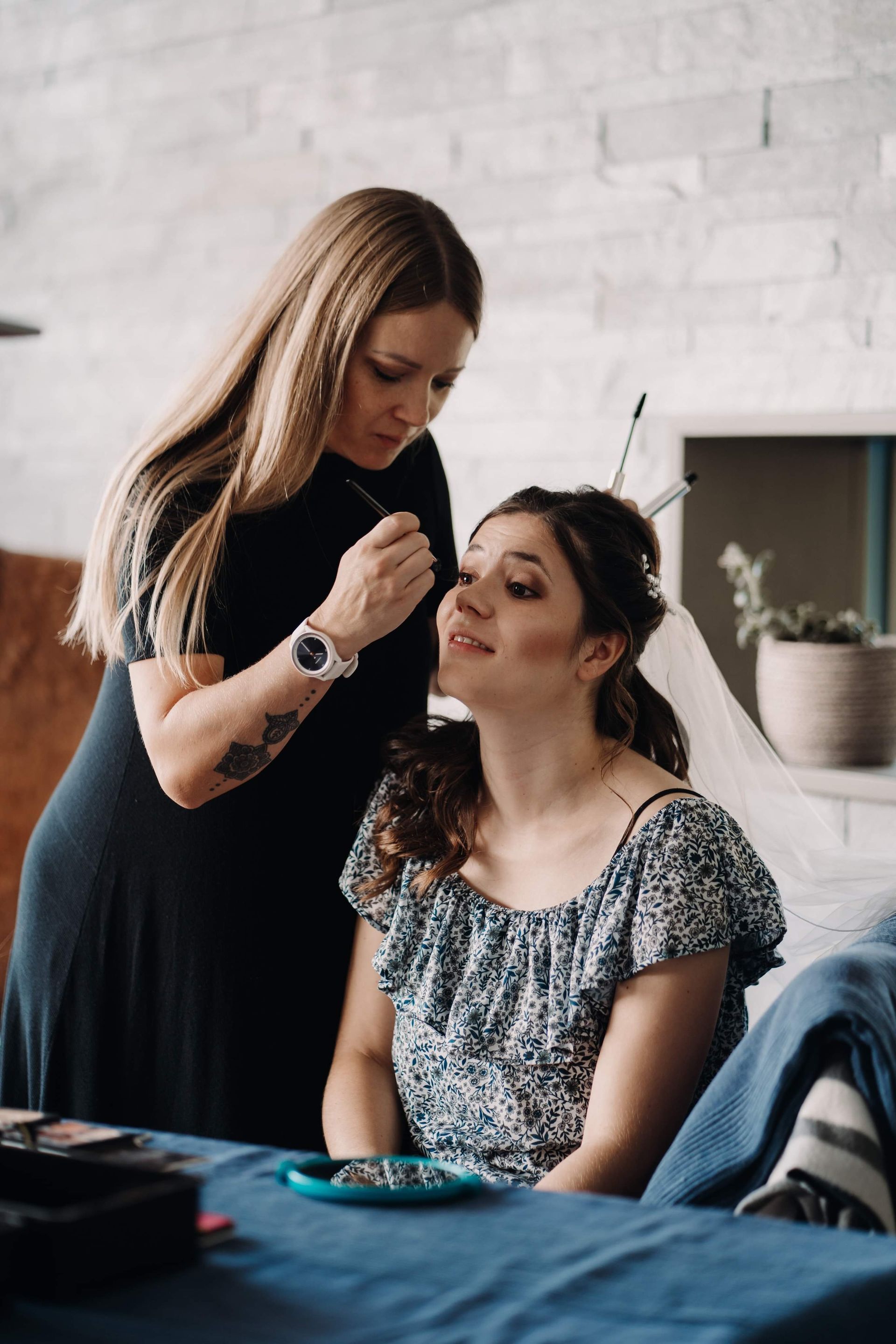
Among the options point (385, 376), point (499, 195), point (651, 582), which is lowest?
point (651, 582)

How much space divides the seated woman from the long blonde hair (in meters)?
0.25

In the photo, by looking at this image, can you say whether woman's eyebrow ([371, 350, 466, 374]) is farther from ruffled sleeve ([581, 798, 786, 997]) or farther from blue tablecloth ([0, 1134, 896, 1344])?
blue tablecloth ([0, 1134, 896, 1344])

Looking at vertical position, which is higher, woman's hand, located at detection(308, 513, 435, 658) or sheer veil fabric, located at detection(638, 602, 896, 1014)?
woman's hand, located at detection(308, 513, 435, 658)

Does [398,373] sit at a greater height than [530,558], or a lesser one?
greater

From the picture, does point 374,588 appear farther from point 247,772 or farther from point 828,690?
point 828,690

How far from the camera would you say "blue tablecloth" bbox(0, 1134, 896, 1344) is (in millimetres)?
627

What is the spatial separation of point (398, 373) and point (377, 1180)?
917 mm

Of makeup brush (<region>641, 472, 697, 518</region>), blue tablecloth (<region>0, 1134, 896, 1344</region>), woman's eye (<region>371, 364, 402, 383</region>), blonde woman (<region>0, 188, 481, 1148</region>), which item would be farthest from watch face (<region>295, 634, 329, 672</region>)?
blue tablecloth (<region>0, 1134, 896, 1344</region>)

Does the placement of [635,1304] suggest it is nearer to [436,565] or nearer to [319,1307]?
[319,1307]

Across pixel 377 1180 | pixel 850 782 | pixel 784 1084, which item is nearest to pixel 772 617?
pixel 850 782

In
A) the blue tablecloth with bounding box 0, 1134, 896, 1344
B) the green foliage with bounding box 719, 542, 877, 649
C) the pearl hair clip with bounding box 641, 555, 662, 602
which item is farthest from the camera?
the green foliage with bounding box 719, 542, 877, 649

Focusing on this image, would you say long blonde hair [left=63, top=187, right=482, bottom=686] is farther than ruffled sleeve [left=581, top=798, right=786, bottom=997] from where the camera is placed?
Yes

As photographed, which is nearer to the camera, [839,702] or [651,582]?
[651,582]

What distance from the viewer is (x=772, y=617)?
248 cm
